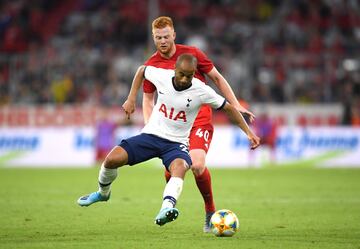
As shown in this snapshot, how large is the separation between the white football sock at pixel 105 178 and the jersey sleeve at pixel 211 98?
1.31 m

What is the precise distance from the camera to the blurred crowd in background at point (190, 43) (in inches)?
994

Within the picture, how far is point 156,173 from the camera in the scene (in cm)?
2247

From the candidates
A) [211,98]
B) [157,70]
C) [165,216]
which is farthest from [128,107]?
[165,216]

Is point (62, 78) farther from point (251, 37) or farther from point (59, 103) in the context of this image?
point (251, 37)

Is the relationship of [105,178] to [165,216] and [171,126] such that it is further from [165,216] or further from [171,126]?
[165,216]

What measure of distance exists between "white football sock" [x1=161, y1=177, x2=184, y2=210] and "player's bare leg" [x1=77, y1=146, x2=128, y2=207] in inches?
26.3

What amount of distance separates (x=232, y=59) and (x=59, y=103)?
585cm

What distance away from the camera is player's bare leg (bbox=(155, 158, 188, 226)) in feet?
25.2

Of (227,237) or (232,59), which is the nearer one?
(227,237)

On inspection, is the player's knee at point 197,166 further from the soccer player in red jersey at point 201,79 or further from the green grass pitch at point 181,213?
the green grass pitch at point 181,213

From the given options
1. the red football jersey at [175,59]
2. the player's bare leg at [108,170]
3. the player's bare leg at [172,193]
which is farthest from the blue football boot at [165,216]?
the red football jersey at [175,59]

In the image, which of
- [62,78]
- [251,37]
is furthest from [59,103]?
[251,37]

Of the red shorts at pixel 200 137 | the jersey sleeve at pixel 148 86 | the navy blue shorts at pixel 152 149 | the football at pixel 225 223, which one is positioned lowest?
the football at pixel 225 223

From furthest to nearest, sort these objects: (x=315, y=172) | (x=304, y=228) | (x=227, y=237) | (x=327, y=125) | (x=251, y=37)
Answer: (x=251, y=37) → (x=327, y=125) → (x=315, y=172) → (x=304, y=228) → (x=227, y=237)
